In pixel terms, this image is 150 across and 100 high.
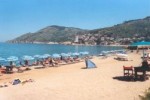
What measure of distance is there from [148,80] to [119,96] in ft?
14.0

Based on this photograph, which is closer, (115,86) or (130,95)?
(130,95)

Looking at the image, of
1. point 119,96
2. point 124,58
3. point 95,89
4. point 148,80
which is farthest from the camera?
point 124,58

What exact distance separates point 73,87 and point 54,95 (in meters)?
1.92

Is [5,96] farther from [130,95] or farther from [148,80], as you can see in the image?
[148,80]

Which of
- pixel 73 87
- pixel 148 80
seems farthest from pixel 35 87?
pixel 148 80

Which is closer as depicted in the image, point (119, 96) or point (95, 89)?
point (119, 96)

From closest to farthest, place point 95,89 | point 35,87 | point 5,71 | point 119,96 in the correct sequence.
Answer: point 119,96
point 95,89
point 35,87
point 5,71

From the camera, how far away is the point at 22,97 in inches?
486

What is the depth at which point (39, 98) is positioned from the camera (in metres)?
12.1

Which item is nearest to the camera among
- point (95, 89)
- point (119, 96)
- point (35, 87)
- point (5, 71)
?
point (119, 96)

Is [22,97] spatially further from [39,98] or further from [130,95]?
[130,95]

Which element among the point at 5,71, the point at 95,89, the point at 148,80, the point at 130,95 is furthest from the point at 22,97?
the point at 5,71

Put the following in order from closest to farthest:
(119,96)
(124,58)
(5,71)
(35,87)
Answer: (119,96) → (35,87) → (5,71) → (124,58)

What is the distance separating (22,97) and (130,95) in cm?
432
